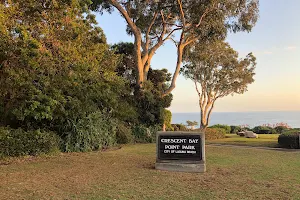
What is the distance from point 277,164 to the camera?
8914mm

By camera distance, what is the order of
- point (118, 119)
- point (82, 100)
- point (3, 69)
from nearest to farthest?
point (3, 69) < point (82, 100) < point (118, 119)

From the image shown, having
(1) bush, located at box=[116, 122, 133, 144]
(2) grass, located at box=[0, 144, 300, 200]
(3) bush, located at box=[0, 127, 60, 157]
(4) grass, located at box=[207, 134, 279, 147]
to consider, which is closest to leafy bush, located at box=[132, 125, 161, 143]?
(1) bush, located at box=[116, 122, 133, 144]

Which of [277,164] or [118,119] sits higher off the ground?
[118,119]

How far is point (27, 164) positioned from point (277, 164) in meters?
7.39

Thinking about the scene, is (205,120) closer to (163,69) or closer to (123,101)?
(163,69)

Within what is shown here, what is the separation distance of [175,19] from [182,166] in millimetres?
15225

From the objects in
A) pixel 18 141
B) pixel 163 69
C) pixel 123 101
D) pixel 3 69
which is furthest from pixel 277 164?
pixel 163 69

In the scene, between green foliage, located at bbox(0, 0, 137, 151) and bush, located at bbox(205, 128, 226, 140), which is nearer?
green foliage, located at bbox(0, 0, 137, 151)

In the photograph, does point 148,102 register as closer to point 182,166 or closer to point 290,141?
point 290,141

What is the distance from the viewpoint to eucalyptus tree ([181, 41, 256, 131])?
84.9 ft

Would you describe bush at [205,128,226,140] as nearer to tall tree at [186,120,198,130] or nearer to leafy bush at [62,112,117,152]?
tall tree at [186,120,198,130]

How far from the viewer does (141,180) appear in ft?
22.4

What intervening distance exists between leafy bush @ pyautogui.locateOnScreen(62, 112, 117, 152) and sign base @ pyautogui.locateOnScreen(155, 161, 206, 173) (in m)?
5.39

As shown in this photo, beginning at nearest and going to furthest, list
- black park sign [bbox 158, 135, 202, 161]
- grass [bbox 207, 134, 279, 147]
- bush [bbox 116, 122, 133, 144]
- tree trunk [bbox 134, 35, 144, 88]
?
black park sign [bbox 158, 135, 202, 161] → grass [bbox 207, 134, 279, 147] → bush [bbox 116, 122, 133, 144] → tree trunk [bbox 134, 35, 144, 88]
